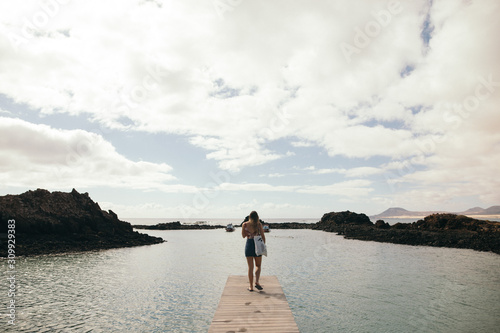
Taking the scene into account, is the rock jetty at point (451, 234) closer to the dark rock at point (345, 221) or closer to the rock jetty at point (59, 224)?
the dark rock at point (345, 221)

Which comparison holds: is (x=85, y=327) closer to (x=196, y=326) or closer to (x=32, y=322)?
(x=32, y=322)

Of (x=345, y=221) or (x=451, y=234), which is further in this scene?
(x=345, y=221)

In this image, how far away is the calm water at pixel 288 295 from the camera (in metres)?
12.0

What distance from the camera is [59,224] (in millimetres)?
38281

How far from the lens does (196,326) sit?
11766 millimetres

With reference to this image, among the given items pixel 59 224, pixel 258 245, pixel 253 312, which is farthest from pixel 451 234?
pixel 59 224

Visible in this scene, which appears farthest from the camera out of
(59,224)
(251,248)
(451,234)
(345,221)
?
(345,221)

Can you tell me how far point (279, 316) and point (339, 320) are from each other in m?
5.72

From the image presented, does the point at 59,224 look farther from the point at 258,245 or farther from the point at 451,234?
the point at 451,234

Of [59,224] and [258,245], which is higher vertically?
[258,245]

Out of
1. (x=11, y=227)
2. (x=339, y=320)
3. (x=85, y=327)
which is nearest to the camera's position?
(x=85, y=327)

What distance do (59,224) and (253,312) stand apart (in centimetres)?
3914

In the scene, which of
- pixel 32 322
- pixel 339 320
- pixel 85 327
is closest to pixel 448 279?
pixel 339 320

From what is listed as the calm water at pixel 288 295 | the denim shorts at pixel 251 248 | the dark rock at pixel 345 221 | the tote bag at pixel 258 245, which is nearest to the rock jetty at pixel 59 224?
the calm water at pixel 288 295
